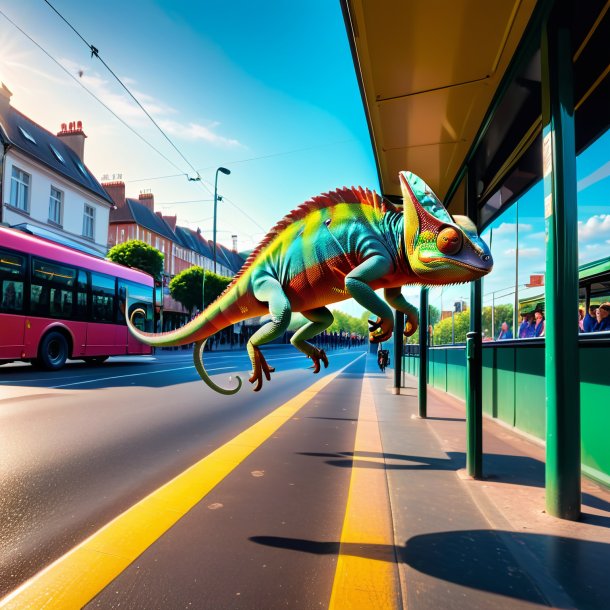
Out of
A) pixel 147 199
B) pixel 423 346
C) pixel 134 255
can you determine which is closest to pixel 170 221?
Result: pixel 147 199

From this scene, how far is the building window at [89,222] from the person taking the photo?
3036cm

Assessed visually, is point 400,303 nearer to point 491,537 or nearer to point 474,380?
Answer: point 491,537

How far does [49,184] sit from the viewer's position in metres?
26.6

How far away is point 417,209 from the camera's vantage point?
1329 mm

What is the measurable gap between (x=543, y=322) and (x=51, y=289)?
495 inches

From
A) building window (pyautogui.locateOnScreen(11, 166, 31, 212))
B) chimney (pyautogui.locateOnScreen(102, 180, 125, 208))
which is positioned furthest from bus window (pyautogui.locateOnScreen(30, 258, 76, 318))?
chimney (pyautogui.locateOnScreen(102, 180, 125, 208))

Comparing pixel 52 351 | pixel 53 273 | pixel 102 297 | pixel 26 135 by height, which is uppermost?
pixel 26 135

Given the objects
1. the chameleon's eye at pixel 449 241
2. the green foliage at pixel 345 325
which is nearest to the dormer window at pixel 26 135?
the green foliage at pixel 345 325

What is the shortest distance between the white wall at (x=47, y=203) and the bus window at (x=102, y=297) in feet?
45.7

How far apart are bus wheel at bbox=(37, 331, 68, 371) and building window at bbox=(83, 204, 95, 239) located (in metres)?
19.8

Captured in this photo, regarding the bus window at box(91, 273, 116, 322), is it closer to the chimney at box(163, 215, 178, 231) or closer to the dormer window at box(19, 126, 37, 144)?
the dormer window at box(19, 126, 37, 144)

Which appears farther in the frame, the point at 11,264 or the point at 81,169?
the point at 81,169

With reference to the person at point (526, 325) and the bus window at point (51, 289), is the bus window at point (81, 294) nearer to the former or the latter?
the bus window at point (51, 289)

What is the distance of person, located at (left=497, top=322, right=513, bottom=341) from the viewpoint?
6.60m
